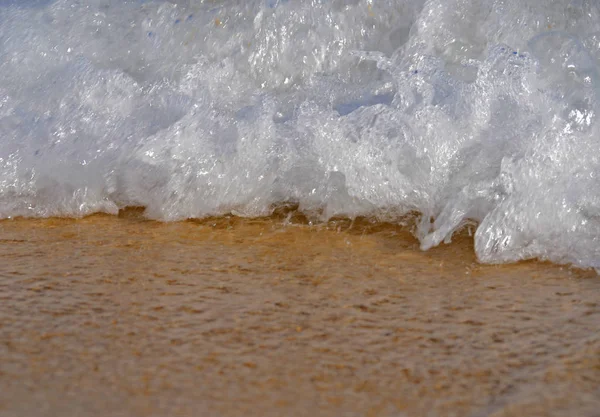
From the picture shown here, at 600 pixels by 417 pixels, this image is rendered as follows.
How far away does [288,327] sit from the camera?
1.48 metres

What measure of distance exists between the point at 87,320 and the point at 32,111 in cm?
120

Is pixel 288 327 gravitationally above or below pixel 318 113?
below

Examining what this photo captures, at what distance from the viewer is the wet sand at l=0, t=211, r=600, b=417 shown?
1230 millimetres

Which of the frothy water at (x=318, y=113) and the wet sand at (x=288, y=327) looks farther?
the frothy water at (x=318, y=113)

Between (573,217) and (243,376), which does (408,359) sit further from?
(573,217)

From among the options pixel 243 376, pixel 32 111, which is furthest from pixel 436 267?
pixel 32 111

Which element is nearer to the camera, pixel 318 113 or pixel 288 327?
pixel 288 327

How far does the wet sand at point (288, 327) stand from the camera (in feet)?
4.04

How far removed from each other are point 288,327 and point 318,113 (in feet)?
2.90

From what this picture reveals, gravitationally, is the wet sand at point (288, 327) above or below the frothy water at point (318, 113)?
below

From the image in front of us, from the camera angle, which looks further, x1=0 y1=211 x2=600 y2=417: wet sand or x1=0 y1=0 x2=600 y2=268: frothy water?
x1=0 y1=0 x2=600 y2=268: frothy water

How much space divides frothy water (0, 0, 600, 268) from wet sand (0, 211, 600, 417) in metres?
0.14

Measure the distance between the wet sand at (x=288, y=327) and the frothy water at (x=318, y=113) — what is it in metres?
0.14

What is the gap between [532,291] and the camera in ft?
5.35
